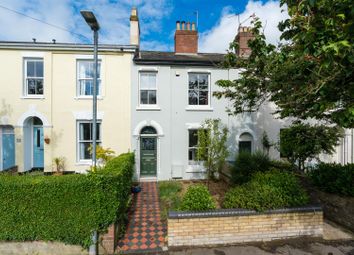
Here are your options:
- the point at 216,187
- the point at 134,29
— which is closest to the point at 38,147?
the point at 134,29

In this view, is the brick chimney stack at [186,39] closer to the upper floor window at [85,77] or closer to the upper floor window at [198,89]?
the upper floor window at [198,89]

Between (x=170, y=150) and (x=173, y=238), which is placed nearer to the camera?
(x=173, y=238)

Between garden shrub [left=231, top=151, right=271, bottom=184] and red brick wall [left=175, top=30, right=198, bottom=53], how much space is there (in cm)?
744

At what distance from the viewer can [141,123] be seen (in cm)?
1052

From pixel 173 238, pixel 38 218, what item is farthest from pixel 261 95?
pixel 38 218

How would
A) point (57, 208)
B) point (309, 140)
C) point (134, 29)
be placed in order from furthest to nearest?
point (134, 29) < point (309, 140) < point (57, 208)

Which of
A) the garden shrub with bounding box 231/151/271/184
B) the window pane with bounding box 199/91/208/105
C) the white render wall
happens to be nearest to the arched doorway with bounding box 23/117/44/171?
the white render wall

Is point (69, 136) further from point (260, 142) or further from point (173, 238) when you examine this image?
point (260, 142)

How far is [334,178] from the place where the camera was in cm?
637

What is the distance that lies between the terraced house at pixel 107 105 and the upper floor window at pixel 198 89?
54 millimetres

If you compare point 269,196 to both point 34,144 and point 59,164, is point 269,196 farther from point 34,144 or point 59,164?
point 34,144

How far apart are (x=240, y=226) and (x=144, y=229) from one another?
8.60 feet

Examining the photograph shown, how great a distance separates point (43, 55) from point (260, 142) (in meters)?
12.7

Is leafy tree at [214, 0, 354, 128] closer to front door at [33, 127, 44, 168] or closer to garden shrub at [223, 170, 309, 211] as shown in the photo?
garden shrub at [223, 170, 309, 211]
